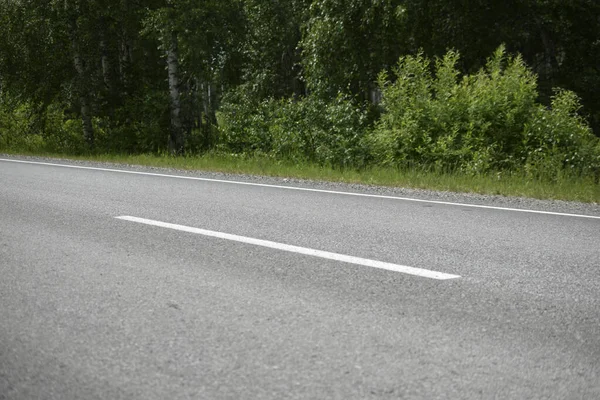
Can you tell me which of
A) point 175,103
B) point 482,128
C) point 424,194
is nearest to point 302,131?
point 482,128

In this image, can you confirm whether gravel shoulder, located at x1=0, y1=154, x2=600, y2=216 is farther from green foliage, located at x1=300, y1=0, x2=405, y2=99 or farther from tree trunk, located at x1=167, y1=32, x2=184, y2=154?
tree trunk, located at x1=167, y1=32, x2=184, y2=154

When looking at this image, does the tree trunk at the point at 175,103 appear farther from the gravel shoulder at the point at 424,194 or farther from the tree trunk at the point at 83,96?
the gravel shoulder at the point at 424,194

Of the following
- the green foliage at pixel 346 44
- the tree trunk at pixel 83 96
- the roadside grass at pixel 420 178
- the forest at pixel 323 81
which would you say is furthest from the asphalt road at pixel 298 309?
the tree trunk at pixel 83 96

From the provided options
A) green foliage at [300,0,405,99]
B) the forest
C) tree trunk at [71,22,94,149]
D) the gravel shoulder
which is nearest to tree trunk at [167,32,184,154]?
the forest

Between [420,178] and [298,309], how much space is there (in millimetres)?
7909

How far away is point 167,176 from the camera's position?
41.6ft

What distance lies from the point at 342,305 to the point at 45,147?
20100 mm

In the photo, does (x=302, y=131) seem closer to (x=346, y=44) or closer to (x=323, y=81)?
(x=323, y=81)

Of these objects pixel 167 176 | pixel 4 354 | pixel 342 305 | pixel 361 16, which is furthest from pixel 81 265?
pixel 361 16

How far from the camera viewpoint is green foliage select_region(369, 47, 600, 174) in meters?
12.5

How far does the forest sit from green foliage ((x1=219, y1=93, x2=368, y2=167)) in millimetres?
40

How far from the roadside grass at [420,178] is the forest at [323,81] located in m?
0.48

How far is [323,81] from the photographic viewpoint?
18.0 meters

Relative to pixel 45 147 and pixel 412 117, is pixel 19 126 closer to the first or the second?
pixel 45 147
